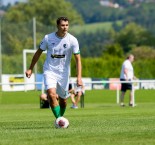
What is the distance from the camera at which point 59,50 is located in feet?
50.3

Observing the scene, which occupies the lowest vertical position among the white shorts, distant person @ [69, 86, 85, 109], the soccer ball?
distant person @ [69, 86, 85, 109]

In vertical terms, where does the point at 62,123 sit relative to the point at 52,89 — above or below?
below

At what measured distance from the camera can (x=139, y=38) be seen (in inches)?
6580

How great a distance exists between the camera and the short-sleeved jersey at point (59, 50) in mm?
15367

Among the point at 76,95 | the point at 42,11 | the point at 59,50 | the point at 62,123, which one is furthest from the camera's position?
the point at 42,11

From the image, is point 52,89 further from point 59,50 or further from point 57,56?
point 59,50

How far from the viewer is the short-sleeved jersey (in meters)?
15.4

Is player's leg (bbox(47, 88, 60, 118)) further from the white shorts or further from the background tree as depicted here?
the background tree

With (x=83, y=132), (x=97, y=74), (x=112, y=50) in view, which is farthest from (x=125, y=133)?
(x=112, y=50)

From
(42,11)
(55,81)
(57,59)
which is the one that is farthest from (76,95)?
(42,11)

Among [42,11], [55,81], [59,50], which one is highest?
[42,11]

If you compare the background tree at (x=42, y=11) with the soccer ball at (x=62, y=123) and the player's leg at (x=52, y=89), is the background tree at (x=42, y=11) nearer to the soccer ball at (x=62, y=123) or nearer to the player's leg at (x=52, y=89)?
the player's leg at (x=52, y=89)

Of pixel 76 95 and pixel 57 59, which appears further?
pixel 76 95

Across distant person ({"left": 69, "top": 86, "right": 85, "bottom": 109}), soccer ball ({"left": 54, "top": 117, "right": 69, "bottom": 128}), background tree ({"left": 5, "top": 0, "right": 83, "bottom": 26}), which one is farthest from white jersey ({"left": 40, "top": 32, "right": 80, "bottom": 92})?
background tree ({"left": 5, "top": 0, "right": 83, "bottom": 26})
